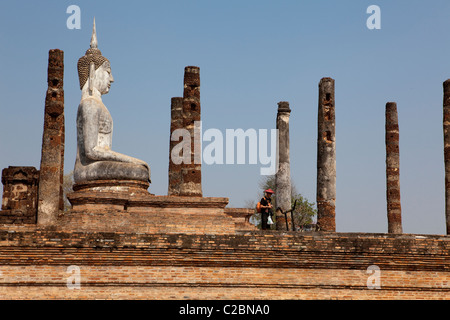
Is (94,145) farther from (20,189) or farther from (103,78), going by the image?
(20,189)

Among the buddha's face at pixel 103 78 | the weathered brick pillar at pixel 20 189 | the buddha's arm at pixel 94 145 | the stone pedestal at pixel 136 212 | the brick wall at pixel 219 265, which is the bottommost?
the brick wall at pixel 219 265

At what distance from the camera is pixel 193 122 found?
1714 cm

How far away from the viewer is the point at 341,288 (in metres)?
10.5

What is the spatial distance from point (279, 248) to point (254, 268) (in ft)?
1.65

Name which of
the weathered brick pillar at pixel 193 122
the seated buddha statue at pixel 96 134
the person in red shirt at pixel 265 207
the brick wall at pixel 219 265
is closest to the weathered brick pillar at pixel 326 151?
the weathered brick pillar at pixel 193 122

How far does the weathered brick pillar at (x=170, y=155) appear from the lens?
785 inches

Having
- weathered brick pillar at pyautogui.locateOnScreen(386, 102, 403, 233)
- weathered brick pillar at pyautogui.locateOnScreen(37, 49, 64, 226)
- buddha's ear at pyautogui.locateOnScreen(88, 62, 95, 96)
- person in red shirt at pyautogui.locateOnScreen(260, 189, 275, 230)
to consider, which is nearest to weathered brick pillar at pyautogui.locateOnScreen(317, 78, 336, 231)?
weathered brick pillar at pyautogui.locateOnScreen(386, 102, 403, 233)

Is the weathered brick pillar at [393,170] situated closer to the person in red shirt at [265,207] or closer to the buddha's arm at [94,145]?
the person in red shirt at [265,207]

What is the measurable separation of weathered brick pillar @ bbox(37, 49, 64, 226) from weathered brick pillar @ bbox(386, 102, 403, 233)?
10173mm

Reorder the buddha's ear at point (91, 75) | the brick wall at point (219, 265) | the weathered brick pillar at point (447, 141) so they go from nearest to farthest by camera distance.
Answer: the brick wall at point (219, 265), the buddha's ear at point (91, 75), the weathered brick pillar at point (447, 141)

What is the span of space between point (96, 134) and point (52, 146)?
6.95 feet

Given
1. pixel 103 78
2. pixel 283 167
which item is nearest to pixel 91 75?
pixel 103 78
